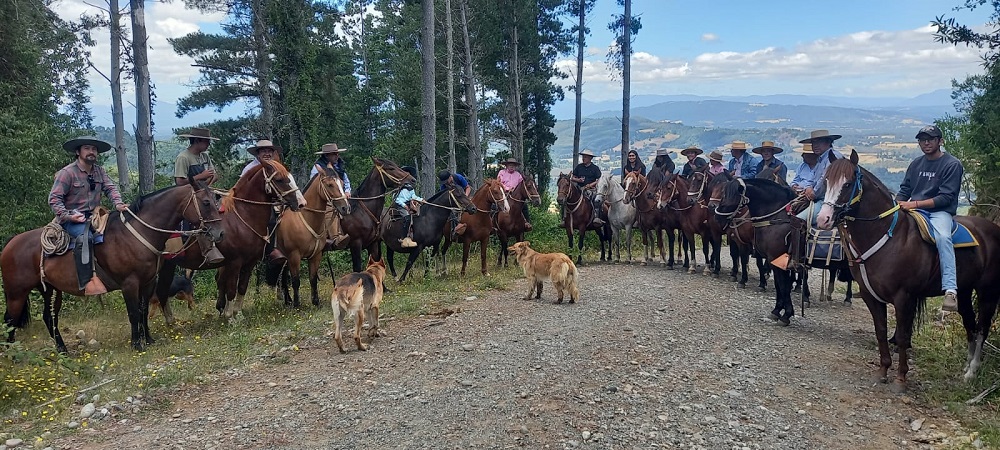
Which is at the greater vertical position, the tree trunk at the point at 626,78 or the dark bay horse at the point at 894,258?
the tree trunk at the point at 626,78

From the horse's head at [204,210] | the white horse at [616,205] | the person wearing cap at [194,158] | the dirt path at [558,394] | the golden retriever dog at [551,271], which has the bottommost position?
the dirt path at [558,394]

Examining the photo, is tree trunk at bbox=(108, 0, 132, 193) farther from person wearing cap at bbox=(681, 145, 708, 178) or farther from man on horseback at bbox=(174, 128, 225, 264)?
person wearing cap at bbox=(681, 145, 708, 178)

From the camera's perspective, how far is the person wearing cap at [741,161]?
13.5m

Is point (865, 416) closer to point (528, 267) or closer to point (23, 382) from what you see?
point (528, 267)

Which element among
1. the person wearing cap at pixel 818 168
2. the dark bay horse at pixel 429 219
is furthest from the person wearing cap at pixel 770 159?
the dark bay horse at pixel 429 219

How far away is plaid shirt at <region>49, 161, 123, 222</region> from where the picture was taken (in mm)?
7977

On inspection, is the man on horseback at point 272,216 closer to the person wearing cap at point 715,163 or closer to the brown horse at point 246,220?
the brown horse at point 246,220

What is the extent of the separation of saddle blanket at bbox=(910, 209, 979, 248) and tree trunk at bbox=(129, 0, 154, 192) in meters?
17.9

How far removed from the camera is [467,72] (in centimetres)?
2248

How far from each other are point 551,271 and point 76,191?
23.5 ft

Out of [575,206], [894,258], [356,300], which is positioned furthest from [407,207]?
[894,258]

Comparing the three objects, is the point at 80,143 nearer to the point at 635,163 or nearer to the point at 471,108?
the point at 635,163

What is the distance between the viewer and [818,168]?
31.0ft

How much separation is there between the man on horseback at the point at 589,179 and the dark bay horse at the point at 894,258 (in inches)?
346
